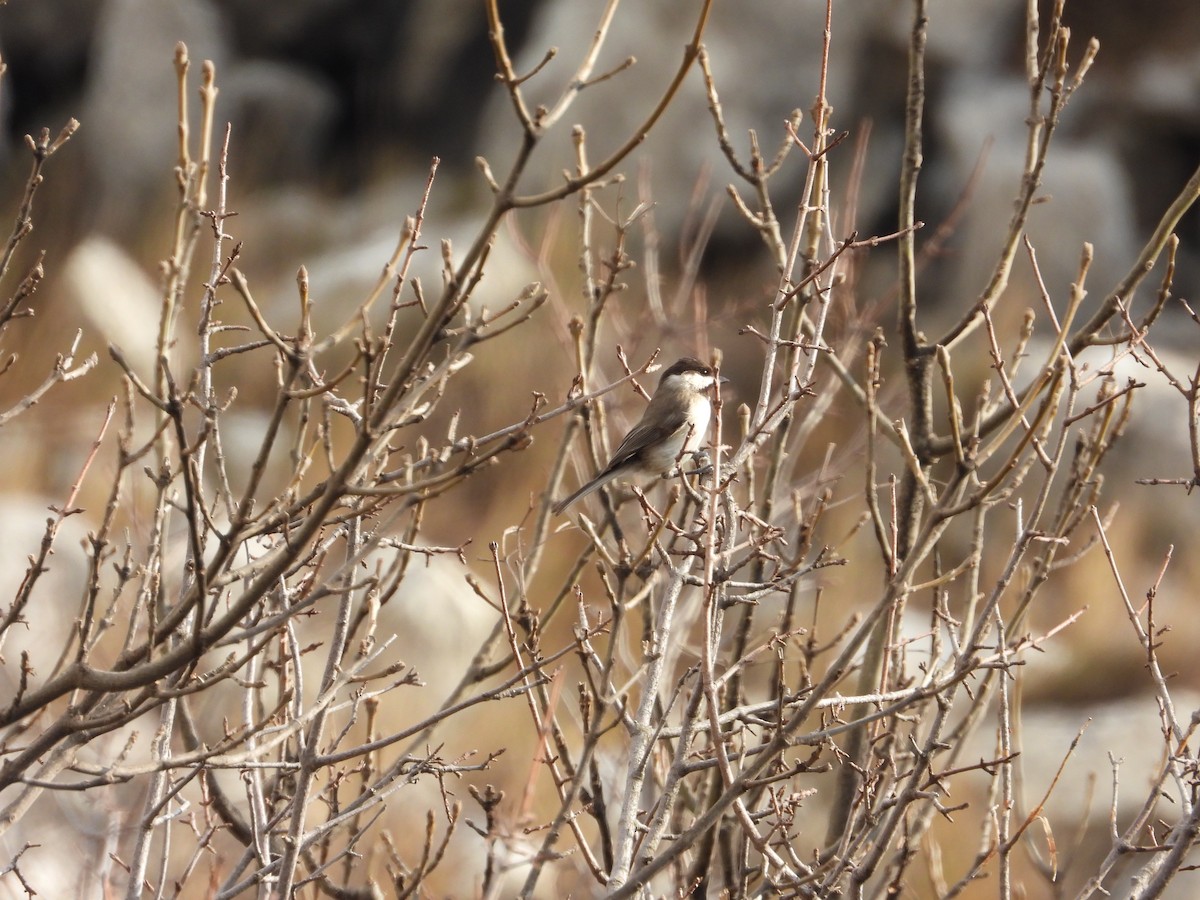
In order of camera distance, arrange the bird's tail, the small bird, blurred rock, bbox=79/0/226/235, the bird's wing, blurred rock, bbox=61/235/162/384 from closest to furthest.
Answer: the bird's tail < the bird's wing < the small bird < blurred rock, bbox=61/235/162/384 < blurred rock, bbox=79/0/226/235

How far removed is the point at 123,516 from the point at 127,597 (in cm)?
188

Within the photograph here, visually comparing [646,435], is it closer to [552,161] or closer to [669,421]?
[669,421]

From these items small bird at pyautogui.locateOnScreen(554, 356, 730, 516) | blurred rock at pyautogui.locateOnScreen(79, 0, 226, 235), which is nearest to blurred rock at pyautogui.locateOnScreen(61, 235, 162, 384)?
blurred rock at pyautogui.locateOnScreen(79, 0, 226, 235)

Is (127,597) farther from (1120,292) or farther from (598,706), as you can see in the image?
(1120,292)

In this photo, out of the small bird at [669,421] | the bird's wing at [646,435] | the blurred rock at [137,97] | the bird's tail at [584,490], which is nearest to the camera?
the bird's tail at [584,490]

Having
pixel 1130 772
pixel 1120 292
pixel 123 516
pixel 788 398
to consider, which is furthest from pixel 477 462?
pixel 1130 772

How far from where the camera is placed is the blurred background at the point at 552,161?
26.9 feet

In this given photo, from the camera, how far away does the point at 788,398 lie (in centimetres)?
192

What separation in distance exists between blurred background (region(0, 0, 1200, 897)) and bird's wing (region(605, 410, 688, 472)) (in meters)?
3.20

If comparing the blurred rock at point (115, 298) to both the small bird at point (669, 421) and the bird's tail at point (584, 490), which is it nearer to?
the small bird at point (669, 421)

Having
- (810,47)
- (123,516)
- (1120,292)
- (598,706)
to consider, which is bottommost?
(598,706)

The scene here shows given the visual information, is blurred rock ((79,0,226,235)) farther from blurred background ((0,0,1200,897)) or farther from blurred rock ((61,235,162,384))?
blurred rock ((61,235,162,384))

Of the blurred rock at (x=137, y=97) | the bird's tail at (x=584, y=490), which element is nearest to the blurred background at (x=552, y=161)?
the blurred rock at (x=137, y=97)

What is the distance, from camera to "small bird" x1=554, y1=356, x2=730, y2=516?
368cm
